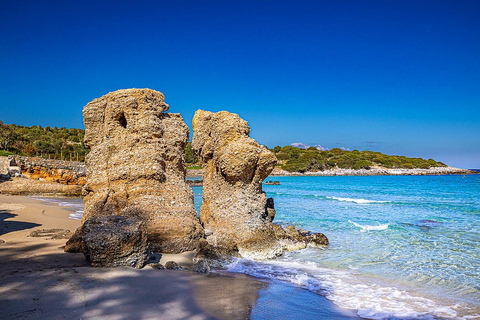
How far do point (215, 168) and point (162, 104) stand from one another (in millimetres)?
2549

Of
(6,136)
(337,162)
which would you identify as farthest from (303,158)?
(6,136)

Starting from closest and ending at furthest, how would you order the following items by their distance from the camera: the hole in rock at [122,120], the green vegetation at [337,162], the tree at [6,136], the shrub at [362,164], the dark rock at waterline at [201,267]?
1. the dark rock at waterline at [201,267]
2. the hole in rock at [122,120]
3. the tree at [6,136]
4. the shrub at [362,164]
5. the green vegetation at [337,162]

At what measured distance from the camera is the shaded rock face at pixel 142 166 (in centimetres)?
782

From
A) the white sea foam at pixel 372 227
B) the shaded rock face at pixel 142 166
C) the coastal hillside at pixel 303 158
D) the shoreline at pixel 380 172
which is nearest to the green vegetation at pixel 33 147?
the coastal hillside at pixel 303 158

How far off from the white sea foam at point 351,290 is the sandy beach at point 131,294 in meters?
0.39

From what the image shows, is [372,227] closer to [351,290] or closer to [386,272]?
[386,272]

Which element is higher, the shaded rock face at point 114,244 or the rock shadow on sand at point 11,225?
the shaded rock face at point 114,244

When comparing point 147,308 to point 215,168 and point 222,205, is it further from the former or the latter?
point 215,168

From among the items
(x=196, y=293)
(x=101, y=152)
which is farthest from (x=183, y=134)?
(x=196, y=293)

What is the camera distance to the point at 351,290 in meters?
6.24

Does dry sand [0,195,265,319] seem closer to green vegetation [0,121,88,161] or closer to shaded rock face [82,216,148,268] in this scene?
shaded rock face [82,216,148,268]

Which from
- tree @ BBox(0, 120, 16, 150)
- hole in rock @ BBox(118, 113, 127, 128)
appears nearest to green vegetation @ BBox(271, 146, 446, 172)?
tree @ BBox(0, 120, 16, 150)

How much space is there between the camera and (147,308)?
4.34 m

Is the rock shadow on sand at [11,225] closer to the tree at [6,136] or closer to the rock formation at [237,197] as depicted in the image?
the rock formation at [237,197]
